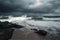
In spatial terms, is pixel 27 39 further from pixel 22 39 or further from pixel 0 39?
pixel 0 39

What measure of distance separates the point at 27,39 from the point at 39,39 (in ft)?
6.69

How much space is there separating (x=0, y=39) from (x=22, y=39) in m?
3.85

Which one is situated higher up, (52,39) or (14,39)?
(14,39)

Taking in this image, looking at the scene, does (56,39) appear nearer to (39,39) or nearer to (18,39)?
(39,39)

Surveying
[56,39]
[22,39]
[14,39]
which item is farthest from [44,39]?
[14,39]

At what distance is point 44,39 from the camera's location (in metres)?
18.5

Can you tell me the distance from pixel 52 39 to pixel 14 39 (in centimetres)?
643

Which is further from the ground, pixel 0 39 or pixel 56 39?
pixel 0 39

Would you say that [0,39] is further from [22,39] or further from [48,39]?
[48,39]

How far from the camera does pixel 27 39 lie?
1836cm

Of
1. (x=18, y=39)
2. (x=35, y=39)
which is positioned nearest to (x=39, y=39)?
(x=35, y=39)

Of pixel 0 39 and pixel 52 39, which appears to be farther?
pixel 52 39

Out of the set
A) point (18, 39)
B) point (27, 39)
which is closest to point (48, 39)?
point (27, 39)

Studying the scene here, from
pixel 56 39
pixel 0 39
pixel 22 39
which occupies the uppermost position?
pixel 0 39
